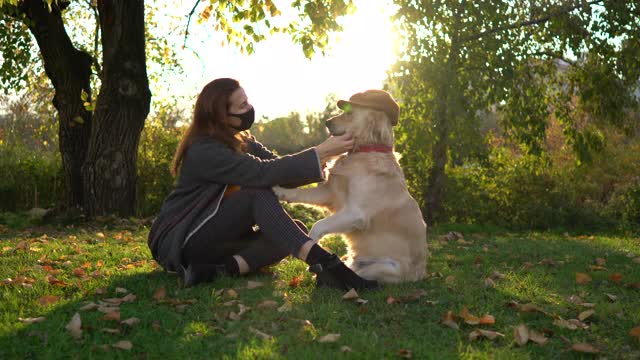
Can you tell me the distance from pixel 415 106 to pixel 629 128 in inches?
169

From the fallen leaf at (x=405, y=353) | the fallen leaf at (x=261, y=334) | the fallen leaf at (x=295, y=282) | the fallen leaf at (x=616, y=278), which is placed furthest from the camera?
the fallen leaf at (x=616, y=278)

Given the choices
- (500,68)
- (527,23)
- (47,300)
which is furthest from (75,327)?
(527,23)

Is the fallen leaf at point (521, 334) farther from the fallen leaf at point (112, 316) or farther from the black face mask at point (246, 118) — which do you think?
the black face mask at point (246, 118)

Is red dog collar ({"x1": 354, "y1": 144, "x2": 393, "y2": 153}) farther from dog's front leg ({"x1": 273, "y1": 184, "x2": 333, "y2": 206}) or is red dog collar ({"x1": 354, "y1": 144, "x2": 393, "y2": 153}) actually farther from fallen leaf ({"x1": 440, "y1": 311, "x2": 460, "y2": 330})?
fallen leaf ({"x1": 440, "y1": 311, "x2": 460, "y2": 330})

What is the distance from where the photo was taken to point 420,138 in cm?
937

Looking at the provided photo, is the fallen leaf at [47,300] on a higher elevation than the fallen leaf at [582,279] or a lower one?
higher

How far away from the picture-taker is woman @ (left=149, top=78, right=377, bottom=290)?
393 centimetres

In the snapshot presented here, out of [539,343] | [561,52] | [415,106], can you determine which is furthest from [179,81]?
[539,343]

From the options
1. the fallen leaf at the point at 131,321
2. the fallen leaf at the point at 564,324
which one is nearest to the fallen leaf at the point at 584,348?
the fallen leaf at the point at 564,324

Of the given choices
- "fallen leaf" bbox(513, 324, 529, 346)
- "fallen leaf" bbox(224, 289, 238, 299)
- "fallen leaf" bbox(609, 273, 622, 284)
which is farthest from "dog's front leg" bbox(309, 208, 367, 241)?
"fallen leaf" bbox(609, 273, 622, 284)

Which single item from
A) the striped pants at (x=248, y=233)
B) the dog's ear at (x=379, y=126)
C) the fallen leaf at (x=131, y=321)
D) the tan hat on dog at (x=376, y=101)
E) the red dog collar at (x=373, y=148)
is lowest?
the fallen leaf at (x=131, y=321)

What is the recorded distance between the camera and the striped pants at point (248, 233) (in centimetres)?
392

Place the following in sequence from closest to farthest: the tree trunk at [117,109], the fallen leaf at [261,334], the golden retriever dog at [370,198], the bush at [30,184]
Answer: the fallen leaf at [261,334]
the golden retriever dog at [370,198]
the tree trunk at [117,109]
the bush at [30,184]

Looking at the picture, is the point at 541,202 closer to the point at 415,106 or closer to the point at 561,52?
the point at 561,52
